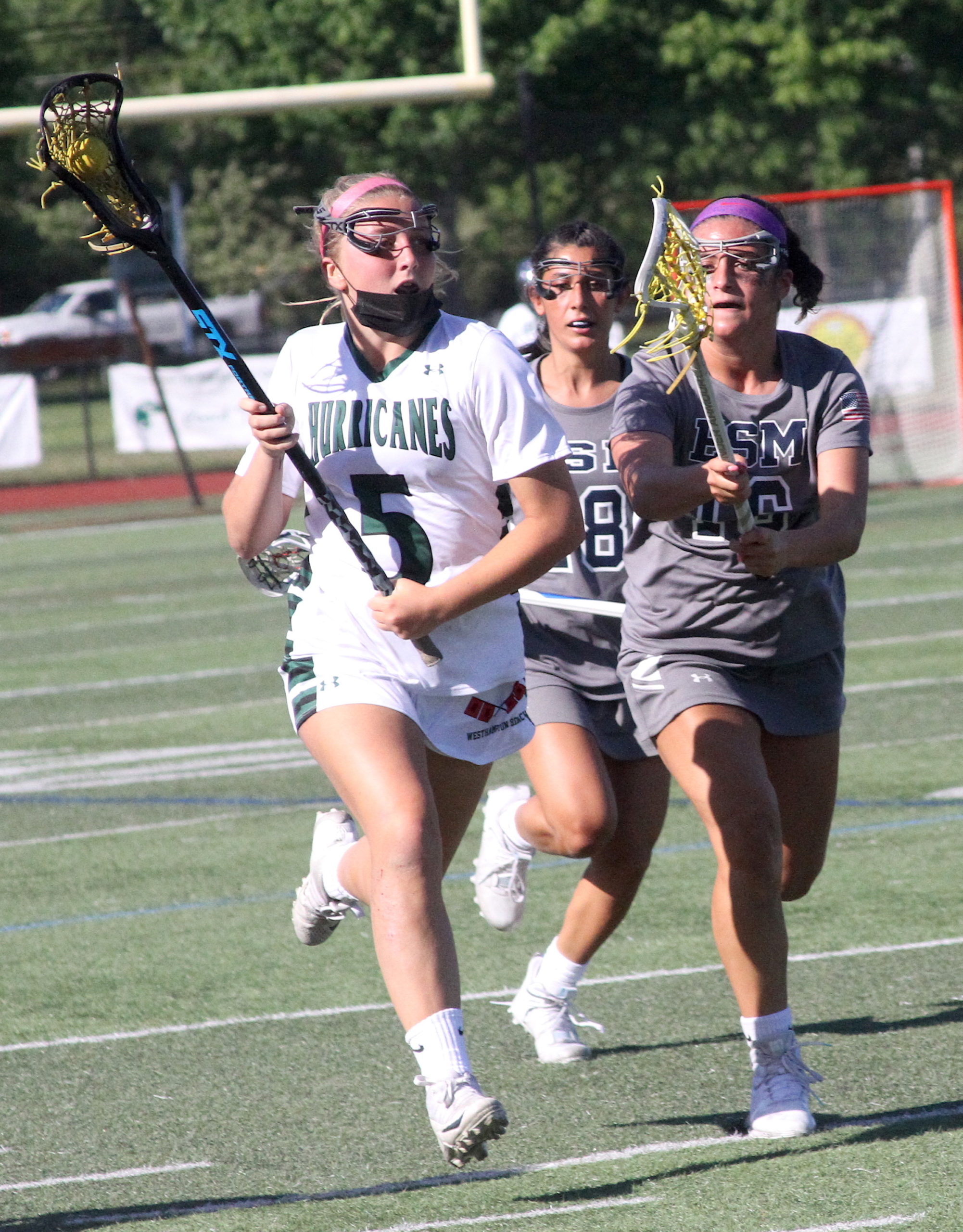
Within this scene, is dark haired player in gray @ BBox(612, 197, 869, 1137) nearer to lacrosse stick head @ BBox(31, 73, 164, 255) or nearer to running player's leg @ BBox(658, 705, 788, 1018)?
running player's leg @ BBox(658, 705, 788, 1018)

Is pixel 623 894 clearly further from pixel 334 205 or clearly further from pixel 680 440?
pixel 334 205

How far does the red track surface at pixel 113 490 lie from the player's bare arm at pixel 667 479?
22600 millimetres

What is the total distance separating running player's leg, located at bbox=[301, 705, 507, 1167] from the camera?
3492 millimetres

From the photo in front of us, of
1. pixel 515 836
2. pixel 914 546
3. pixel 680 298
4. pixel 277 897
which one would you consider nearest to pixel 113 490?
pixel 914 546

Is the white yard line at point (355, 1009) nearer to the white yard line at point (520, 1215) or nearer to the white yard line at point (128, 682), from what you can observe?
the white yard line at point (520, 1215)

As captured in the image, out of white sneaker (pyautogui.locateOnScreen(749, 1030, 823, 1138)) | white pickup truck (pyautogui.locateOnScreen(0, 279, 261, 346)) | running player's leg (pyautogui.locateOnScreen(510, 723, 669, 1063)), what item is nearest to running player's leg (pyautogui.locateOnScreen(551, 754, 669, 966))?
running player's leg (pyautogui.locateOnScreen(510, 723, 669, 1063))

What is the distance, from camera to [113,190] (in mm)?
3951

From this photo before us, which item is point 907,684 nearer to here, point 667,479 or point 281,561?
point 667,479

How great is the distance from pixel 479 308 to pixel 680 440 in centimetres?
3287

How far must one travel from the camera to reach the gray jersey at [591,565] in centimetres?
530

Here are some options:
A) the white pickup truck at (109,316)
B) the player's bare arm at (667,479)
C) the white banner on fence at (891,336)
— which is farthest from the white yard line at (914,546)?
the white pickup truck at (109,316)

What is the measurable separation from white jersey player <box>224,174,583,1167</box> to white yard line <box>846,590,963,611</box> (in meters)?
9.24

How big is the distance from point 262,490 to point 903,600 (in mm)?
9890

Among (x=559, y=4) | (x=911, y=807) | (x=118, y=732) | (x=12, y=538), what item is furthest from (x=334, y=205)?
(x=559, y=4)
